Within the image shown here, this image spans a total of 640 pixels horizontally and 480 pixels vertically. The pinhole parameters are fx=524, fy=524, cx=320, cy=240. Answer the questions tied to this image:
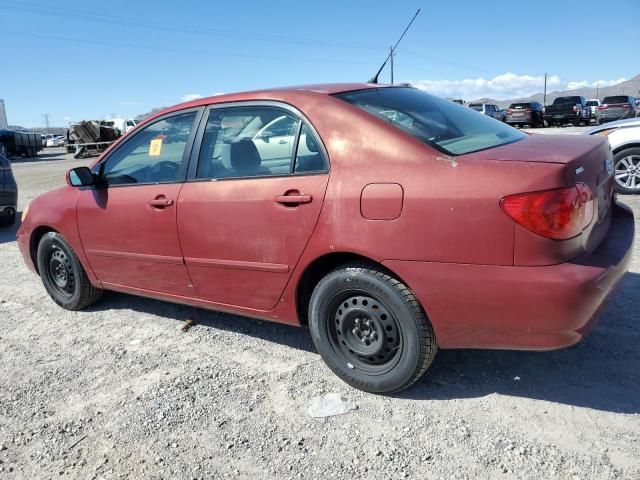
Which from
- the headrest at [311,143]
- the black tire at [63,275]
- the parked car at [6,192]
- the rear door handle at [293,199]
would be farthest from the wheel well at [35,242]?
the parked car at [6,192]

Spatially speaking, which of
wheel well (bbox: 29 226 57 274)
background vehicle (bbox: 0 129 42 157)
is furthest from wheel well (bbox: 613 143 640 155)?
background vehicle (bbox: 0 129 42 157)

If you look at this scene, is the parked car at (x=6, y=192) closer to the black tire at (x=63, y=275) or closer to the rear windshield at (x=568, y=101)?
the black tire at (x=63, y=275)

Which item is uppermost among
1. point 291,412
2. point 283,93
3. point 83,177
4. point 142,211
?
point 283,93

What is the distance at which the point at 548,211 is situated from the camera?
89.1 inches

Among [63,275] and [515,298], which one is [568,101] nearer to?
[63,275]

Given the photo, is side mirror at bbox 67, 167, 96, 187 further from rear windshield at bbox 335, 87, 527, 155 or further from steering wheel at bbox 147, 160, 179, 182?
rear windshield at bbox 335, 87, 527, 155

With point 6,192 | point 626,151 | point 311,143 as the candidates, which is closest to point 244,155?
point 311,143

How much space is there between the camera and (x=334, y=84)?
11.0 feet

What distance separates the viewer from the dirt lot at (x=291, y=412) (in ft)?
7.67

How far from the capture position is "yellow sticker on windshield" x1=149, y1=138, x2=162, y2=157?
144 inches

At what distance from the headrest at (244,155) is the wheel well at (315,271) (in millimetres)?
710

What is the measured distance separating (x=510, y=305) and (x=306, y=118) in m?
1.47

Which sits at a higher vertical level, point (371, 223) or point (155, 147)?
point (155, 147)

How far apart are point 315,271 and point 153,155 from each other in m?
1.56
